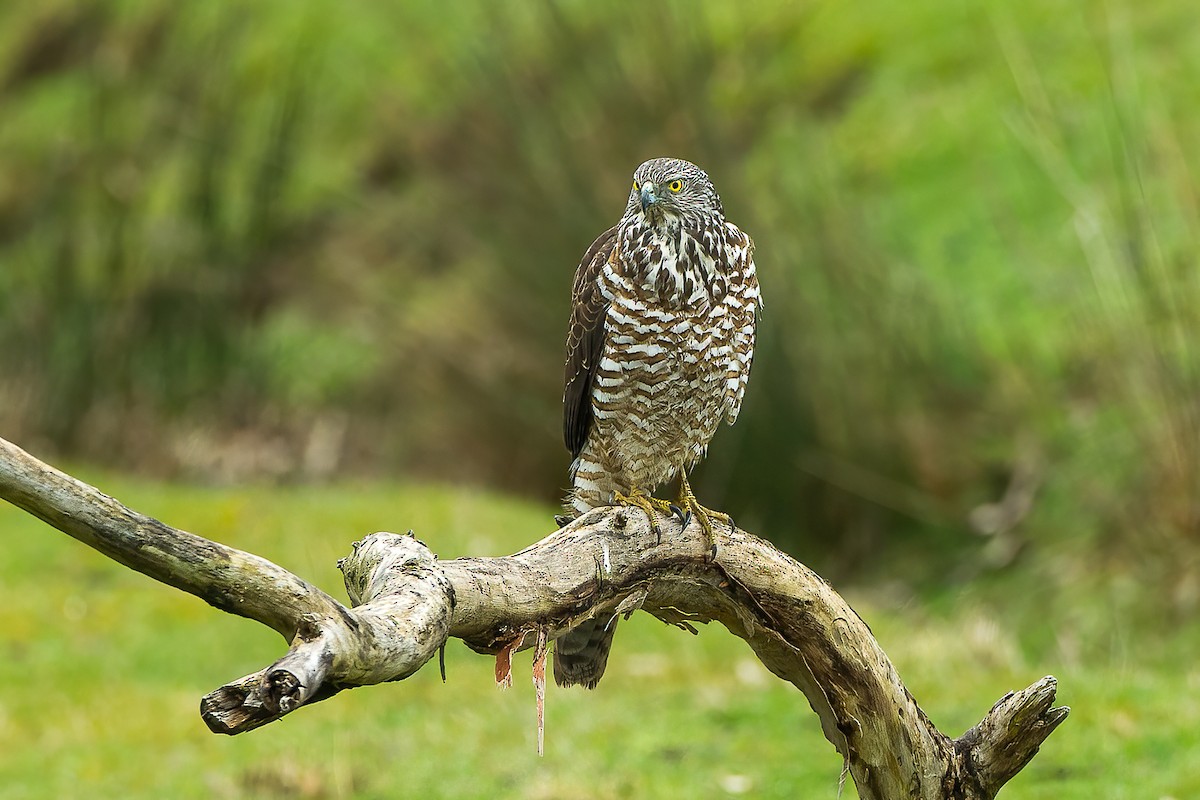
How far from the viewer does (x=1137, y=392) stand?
8.02 meters

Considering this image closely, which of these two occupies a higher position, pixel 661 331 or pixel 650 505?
pixel 661 331

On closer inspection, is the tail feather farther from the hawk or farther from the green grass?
the green grass

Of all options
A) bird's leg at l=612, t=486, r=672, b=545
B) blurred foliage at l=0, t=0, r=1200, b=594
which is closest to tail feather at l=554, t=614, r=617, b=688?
bird's leg at l=612, t=486, r=672, b=545

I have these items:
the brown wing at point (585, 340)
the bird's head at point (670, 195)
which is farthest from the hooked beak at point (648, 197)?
the brown wing at point (585, 340)

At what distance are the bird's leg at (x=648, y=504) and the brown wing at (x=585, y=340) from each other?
0.28 meters

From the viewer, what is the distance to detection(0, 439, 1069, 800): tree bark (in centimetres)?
239

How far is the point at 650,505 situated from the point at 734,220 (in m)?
4.52

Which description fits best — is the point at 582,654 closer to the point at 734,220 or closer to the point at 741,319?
the point at 741,319

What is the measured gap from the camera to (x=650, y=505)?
4.20 metres

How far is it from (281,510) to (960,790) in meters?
6.14

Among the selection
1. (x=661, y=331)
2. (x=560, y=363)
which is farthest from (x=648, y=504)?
(x=560, y=363)

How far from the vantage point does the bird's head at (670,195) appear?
448cm

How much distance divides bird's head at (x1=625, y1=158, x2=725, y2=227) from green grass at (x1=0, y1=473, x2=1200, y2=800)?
6.40 feet

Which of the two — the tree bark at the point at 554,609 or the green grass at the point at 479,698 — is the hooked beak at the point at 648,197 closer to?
the tree bark at the point at 554,609
